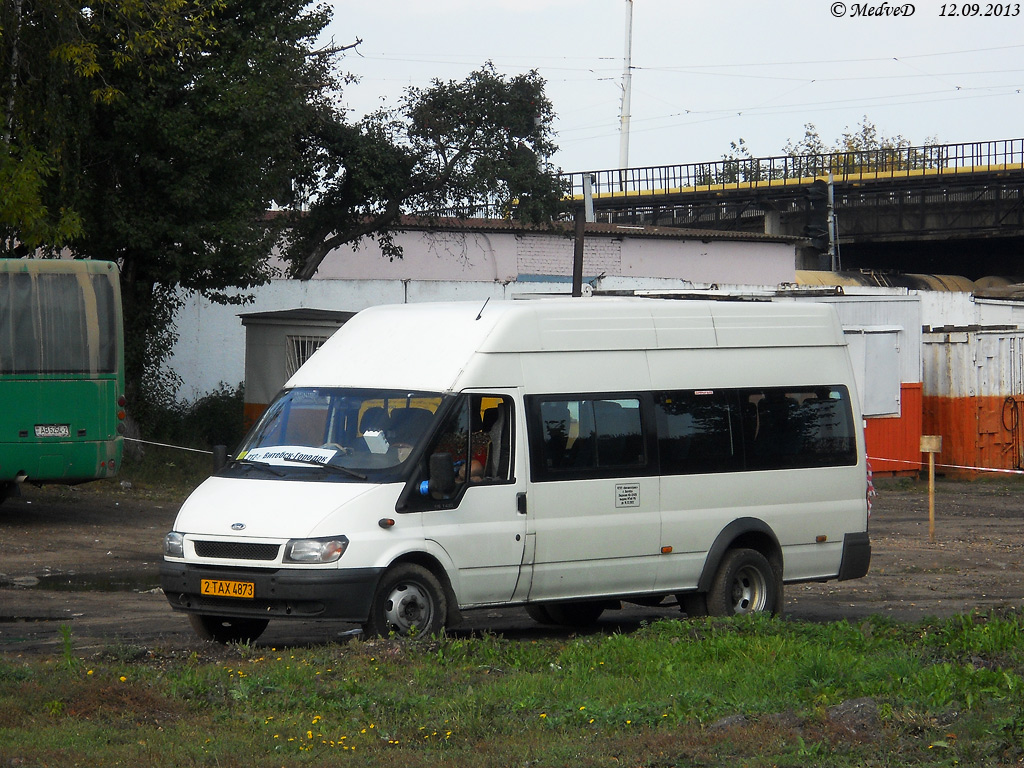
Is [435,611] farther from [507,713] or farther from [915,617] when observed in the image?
[915,617]

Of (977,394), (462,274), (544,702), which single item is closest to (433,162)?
(462,274)

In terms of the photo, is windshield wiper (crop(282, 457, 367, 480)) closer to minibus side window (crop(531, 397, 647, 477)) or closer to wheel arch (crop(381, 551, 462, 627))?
wheel arch (crop(381, 551, 462, 627))

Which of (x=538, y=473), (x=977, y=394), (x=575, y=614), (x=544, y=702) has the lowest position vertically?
(x=575, y=614)

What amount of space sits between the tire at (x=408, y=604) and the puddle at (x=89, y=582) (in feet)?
15.3

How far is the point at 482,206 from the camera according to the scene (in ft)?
110

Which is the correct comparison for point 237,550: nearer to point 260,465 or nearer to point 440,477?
point 260,465

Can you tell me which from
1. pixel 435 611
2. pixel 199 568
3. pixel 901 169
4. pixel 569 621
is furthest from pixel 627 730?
pixel 901 169

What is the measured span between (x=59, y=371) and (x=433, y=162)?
16202 millimetres

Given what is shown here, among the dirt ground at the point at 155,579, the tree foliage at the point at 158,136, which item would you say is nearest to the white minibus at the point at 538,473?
the dirt ground at the point at 155,579

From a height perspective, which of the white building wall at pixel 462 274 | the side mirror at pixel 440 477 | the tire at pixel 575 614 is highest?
the white building wall at pixel 462 274

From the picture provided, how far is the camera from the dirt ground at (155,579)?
34.9ft

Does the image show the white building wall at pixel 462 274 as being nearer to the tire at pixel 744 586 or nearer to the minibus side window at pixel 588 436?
the tire at pixel 744 586

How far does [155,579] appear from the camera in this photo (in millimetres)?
13734

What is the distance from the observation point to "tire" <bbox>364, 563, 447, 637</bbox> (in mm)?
9094
